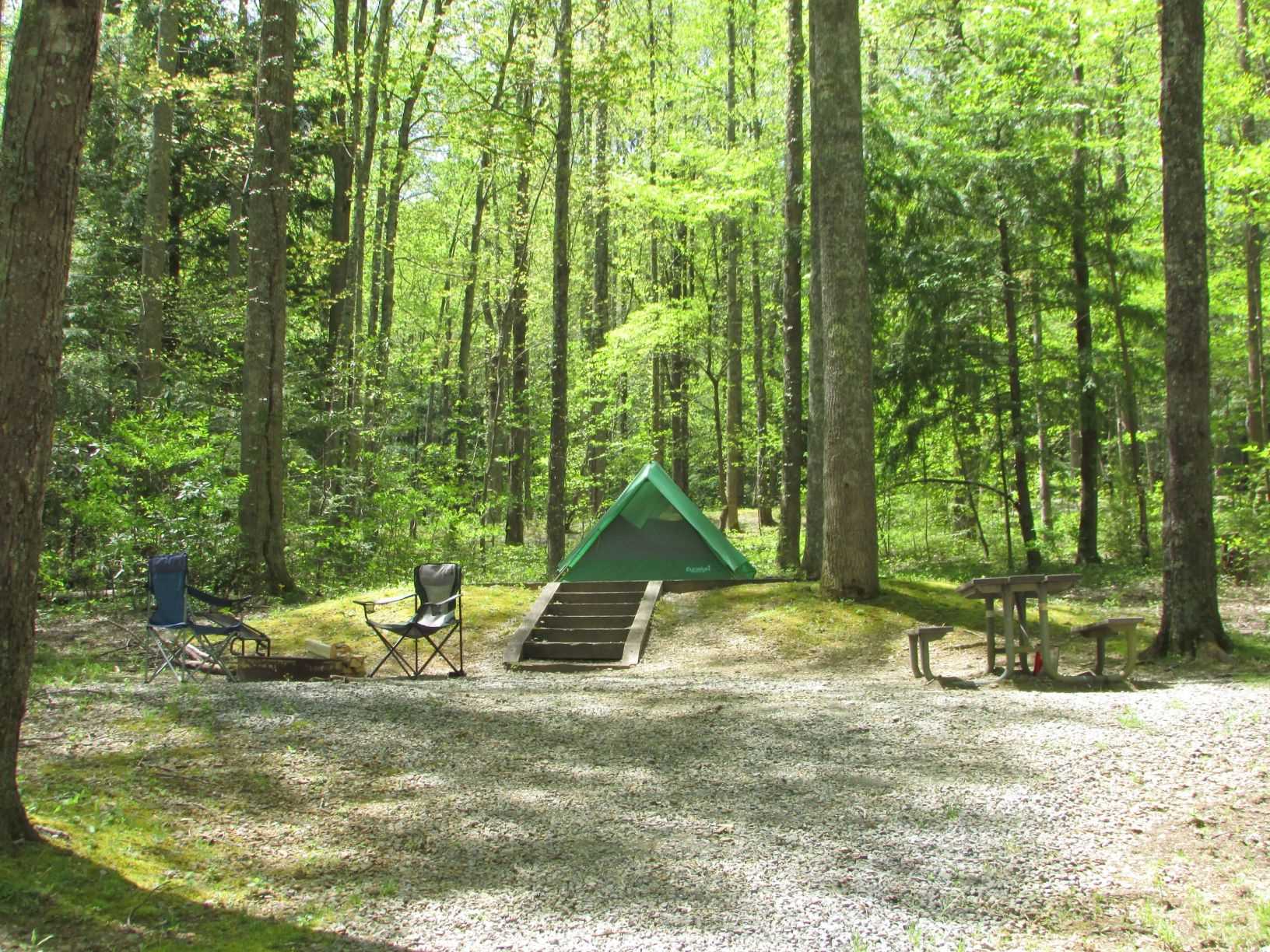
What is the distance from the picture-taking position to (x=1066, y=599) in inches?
446

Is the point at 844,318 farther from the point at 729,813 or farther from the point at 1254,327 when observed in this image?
the point at 1254,327

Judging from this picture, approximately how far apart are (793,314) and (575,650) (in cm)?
562

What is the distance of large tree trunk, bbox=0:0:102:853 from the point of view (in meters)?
3.30

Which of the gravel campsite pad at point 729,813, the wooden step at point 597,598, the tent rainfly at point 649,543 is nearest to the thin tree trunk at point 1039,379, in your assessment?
the tent rainfly at point 649,543

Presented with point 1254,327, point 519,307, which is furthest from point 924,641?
point 519,307

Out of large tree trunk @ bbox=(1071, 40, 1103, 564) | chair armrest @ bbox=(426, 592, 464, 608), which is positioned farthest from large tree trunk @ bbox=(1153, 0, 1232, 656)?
chair armrest @ bbox=(426, 592, 464, 608)

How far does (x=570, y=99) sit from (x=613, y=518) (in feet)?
19.0

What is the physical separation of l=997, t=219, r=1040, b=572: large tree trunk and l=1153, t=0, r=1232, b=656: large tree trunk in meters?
5.58

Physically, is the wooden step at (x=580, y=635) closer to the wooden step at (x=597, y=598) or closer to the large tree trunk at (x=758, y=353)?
the wooden step at (x=597, y=598)

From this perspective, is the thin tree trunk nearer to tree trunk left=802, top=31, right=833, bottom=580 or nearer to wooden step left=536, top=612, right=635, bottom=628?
tree trunk left=802, top=31, right=833, bottom=580

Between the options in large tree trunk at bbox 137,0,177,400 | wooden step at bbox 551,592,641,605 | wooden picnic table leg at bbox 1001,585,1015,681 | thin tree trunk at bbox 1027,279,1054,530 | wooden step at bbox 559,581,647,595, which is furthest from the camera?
thin tree trunk at bbox 1027,279,1054,530

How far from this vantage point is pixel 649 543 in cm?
1238

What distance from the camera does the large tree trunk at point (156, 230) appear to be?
13.0m

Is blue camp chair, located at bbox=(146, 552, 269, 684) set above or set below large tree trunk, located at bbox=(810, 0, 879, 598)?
below
